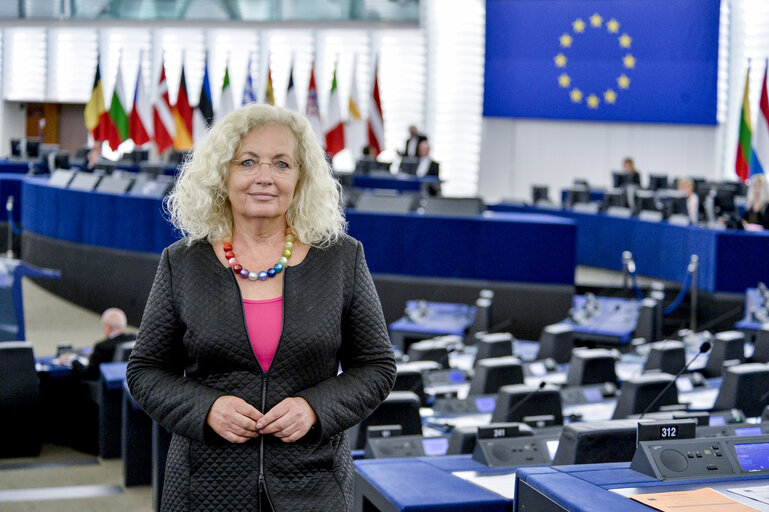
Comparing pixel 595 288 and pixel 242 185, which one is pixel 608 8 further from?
pixel 242 185

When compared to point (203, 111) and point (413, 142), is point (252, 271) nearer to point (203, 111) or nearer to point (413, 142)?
point (413, 142)

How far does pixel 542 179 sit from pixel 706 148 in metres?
3.05

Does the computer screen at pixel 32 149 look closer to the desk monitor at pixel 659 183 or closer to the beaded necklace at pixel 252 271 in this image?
the desk monitor at pixel 659 183

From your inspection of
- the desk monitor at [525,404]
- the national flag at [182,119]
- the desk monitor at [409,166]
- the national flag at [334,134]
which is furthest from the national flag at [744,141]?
the desk monitor at [525,404]

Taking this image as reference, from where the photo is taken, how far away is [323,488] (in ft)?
6.84

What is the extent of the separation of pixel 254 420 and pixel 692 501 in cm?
87

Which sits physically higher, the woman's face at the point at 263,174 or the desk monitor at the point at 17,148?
the desk monitor at the point at 17,148

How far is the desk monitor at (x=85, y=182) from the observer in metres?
12.9

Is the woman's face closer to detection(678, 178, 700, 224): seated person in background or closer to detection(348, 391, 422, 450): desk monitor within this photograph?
detection(348, 391, 422, 450): desk monitor

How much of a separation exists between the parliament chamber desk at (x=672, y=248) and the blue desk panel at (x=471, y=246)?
143 centimetres

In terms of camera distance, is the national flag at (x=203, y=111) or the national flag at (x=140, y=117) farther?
the national flag at (x=140, y=117)

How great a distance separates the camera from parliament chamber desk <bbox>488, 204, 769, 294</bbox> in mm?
10578

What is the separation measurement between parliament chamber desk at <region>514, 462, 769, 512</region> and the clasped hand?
566 millimetres

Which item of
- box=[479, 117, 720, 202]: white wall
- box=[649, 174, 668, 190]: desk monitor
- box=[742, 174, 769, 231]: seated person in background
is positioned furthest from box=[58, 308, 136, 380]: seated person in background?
box=[479, 117, 720, 202]: white wall
